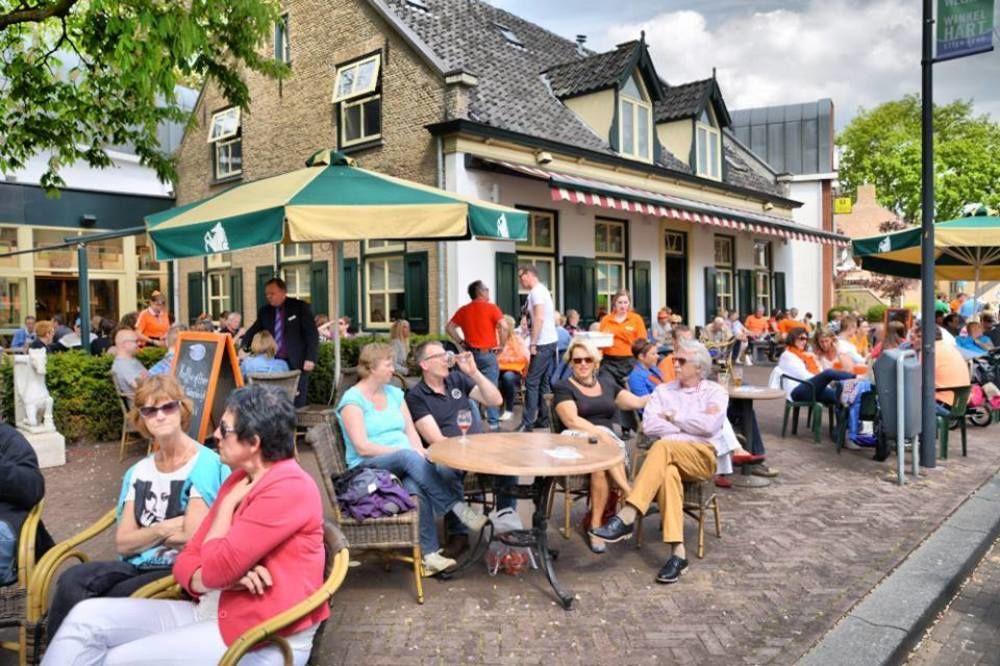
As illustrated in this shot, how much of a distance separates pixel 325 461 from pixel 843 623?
2619 mm

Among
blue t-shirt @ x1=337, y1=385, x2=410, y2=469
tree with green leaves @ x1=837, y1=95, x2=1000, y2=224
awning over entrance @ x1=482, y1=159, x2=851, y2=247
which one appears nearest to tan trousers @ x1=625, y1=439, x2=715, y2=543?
blue t-shirt @ x1=337, y1=385, x2=410, y2=469

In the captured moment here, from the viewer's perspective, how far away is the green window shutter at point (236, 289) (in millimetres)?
16109

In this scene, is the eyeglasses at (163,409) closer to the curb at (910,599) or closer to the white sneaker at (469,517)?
the white sneaker at (469,517)

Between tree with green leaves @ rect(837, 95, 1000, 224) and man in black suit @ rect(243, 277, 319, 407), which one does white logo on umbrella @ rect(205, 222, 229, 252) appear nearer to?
man in black suit @ rect(243, 277, 319, 407)

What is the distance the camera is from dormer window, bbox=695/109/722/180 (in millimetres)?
17828

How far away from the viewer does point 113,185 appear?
62.9ft

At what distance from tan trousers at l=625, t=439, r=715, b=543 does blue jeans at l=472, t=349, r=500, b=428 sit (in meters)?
3.91

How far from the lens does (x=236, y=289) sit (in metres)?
16.2

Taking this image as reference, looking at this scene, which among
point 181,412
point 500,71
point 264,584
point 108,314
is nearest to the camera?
point 264,584

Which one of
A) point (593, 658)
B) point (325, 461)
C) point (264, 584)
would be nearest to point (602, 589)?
point (593, 658)

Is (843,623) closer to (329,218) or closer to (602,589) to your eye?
(602,589)

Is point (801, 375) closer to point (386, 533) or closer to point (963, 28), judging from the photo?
point (963, 28)

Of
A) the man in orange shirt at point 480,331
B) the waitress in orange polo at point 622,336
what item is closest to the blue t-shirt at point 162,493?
the man in orange shirt at point 480,331

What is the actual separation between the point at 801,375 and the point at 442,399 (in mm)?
4605
